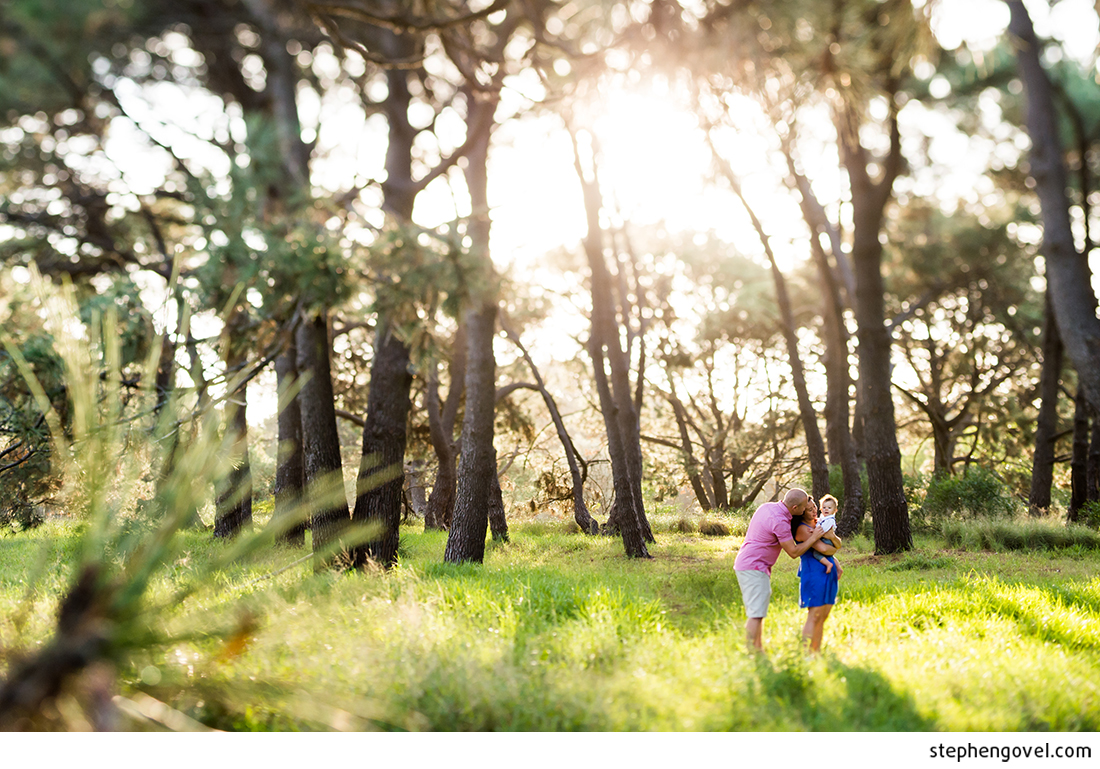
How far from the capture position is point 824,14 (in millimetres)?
5727

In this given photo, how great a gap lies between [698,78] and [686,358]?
67.1 feet

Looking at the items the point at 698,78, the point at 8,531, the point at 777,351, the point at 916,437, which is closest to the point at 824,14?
the point at 698,78

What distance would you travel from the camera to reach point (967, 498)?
50.1ft

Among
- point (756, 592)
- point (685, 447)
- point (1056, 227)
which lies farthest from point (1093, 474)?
point (756, 592)

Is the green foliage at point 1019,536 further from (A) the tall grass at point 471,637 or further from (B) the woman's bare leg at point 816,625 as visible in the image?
(B) the woman's bare leg at point 816,625

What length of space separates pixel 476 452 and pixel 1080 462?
13002 millimetres

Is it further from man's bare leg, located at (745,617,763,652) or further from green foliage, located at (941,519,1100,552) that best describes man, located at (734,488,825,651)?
green foliage, located at (941,519,1100,552)

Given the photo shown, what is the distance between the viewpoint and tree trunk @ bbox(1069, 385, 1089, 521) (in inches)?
551

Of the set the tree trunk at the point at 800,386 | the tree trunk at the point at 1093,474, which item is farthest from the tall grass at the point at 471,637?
the tree trunk at the point at 1093,474

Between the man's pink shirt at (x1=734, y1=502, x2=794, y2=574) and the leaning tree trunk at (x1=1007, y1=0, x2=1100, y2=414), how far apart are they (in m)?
8.33

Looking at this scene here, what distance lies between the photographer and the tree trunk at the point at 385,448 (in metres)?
9.07

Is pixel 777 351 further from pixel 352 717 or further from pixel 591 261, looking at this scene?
pixel 352 717

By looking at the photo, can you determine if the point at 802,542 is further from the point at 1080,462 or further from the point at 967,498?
the point at 1080,462

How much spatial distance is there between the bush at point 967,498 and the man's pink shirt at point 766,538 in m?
11.6
